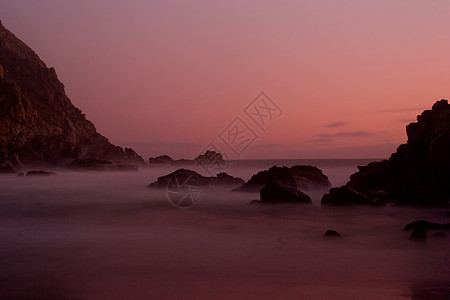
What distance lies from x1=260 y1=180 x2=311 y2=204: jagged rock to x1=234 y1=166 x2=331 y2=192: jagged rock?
417cm

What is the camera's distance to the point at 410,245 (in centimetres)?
1623

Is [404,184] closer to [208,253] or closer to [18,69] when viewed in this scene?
[208,253]

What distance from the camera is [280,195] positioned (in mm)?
27766

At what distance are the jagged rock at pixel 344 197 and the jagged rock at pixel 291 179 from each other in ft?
15.8

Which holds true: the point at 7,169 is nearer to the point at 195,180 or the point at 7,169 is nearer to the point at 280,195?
the point at 195,180

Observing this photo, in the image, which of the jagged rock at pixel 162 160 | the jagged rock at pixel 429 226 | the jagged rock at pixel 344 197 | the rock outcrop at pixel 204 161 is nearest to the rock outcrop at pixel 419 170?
the jagged rock at pixel 344 197

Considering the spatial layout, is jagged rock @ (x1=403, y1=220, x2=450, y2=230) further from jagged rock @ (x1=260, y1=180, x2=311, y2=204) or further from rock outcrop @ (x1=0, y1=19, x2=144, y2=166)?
rock outcrop @ (x1=0, y1=19, x2=144, y2=166)

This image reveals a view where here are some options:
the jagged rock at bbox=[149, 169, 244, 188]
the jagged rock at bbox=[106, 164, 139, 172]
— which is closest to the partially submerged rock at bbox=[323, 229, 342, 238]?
the jagged rock at bbox=[149, 169, 244, 188]

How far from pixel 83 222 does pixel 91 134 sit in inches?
4824

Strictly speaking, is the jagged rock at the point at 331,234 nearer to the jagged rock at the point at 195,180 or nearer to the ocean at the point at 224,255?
the ocean at the point at 224,255

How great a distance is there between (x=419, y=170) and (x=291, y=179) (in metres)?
9.48

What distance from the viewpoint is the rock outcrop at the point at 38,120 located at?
96.0 m

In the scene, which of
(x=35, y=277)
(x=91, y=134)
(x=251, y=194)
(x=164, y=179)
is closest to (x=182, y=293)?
(x=35, y=277)

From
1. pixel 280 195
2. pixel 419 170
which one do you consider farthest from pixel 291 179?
pixel 419 170
